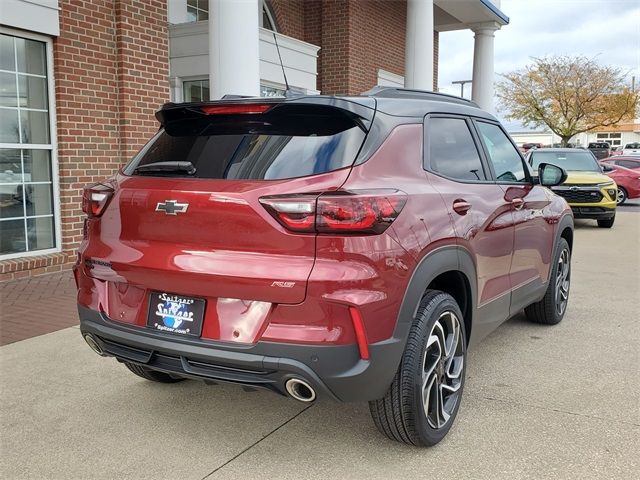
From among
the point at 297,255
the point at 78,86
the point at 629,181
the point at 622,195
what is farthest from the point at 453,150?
the point at 629,181

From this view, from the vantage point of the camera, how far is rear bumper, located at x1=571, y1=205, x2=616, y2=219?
13.4 m

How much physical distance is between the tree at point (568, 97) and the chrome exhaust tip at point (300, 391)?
40.3 metres

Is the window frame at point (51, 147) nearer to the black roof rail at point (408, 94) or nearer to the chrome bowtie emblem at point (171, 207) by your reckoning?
the chrome bowtie emblem at point (171, 207)

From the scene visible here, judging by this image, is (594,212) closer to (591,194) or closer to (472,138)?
(591,194)

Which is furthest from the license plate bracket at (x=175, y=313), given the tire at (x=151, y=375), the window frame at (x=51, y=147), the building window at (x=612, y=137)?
the building window at (x=612, y=137)

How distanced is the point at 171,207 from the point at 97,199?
603 mm

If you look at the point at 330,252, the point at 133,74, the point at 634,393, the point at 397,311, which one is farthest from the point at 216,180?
the point at 133,74

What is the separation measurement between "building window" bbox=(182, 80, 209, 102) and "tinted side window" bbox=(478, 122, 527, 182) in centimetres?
637

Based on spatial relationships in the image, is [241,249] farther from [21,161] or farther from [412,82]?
[412,82]

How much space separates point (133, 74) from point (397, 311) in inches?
251

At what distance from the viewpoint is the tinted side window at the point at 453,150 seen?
3465 millimetres

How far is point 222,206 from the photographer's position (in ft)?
9.11

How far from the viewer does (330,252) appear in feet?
8.69

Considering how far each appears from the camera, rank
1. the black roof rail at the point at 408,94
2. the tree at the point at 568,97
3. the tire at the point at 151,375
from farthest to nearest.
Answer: the tree at the point at 568,97 < the tire at the point at 151,375 < the black roof rail at the point at 408,94
